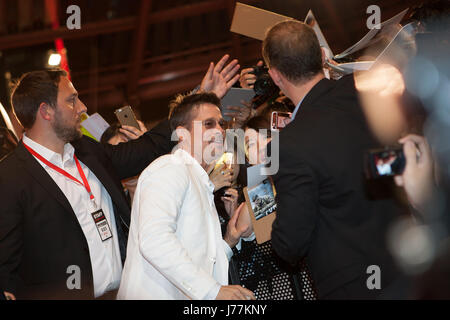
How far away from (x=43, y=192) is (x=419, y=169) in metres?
1.60

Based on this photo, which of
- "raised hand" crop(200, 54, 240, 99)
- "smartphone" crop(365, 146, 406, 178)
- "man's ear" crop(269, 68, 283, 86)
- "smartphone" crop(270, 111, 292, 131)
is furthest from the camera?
"raised hand" crop(200, 54, 240, 99)

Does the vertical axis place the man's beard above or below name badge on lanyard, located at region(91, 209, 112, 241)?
above

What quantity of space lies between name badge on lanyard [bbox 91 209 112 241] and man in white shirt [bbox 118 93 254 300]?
414 mm

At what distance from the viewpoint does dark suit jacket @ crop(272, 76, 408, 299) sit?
5.32 ft

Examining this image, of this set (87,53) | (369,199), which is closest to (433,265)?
(369,199)

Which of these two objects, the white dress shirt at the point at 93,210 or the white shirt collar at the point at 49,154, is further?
the white shirt collar at the point at 49,154

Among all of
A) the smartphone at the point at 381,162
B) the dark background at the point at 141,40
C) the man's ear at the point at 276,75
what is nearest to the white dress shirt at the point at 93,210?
the man's ear at the point at 276,75

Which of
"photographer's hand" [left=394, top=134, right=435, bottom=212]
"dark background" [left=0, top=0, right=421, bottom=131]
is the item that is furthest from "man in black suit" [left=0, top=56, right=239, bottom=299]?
"dark background" [left=0, top=0, right=421, bottom=131]

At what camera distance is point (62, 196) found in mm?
2230

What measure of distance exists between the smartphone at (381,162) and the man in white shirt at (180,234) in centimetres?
70

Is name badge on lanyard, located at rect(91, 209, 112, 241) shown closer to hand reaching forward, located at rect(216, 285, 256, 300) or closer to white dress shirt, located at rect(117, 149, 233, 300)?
white dress shirt, located at rect(117, 149, 233, 300)

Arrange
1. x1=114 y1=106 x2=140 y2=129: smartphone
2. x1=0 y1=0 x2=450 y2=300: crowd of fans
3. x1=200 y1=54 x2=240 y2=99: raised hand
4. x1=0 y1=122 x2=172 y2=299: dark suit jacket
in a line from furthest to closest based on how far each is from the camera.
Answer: x1=114 y1=106 x2=140 y2=129: smartphone
x1=200 y1=54 x2=240 y2=99: raised hand
x1=0 y1=122 x2=172 y2=299: dark suit jacket
x1=0 y1=0 x2=450 y2=300: crowd of fans

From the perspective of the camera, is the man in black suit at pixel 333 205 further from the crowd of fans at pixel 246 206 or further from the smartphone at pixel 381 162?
the smartphone at pixel 381 162

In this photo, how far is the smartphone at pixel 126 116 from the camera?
2795 mm
